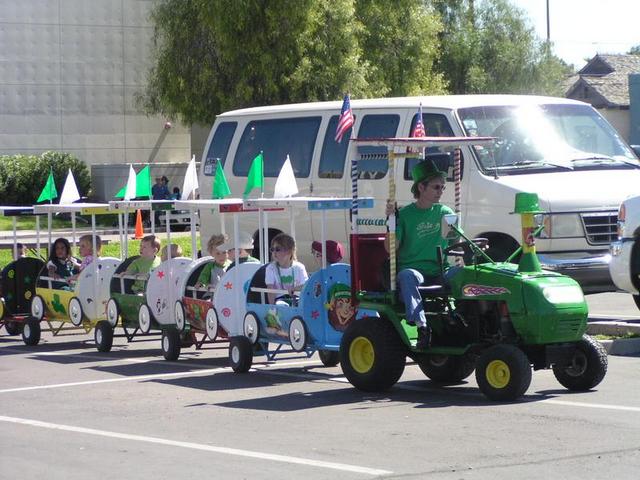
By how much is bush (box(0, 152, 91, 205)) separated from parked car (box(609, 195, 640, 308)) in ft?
113

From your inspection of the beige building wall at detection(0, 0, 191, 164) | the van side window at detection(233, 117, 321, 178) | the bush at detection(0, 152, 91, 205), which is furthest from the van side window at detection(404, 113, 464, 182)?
the beige building wall at detection(0, 0, 191, 164)

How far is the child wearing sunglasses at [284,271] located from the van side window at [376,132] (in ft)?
11.0

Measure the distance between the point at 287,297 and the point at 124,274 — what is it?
2.95m

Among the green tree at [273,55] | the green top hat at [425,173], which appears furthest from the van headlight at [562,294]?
the green tree at [273,55]

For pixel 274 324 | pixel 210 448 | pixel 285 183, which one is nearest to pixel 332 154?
pixel 285 183

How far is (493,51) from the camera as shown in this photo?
2378 inches

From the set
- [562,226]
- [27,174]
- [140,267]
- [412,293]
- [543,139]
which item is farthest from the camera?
[27,174]

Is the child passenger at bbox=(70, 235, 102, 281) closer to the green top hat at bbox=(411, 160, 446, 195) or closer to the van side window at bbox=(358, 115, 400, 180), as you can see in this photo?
the van side window at bbox=(358, 115, 400, 180)

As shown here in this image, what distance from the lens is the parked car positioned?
1344cm

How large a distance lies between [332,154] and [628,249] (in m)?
4.46

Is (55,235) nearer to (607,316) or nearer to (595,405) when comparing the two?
(607,316)

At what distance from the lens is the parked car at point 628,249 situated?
13438mm

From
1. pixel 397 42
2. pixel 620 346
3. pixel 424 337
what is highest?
pixel 397 42

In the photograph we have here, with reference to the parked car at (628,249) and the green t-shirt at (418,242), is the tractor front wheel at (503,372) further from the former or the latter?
the parked car at (628,249)
